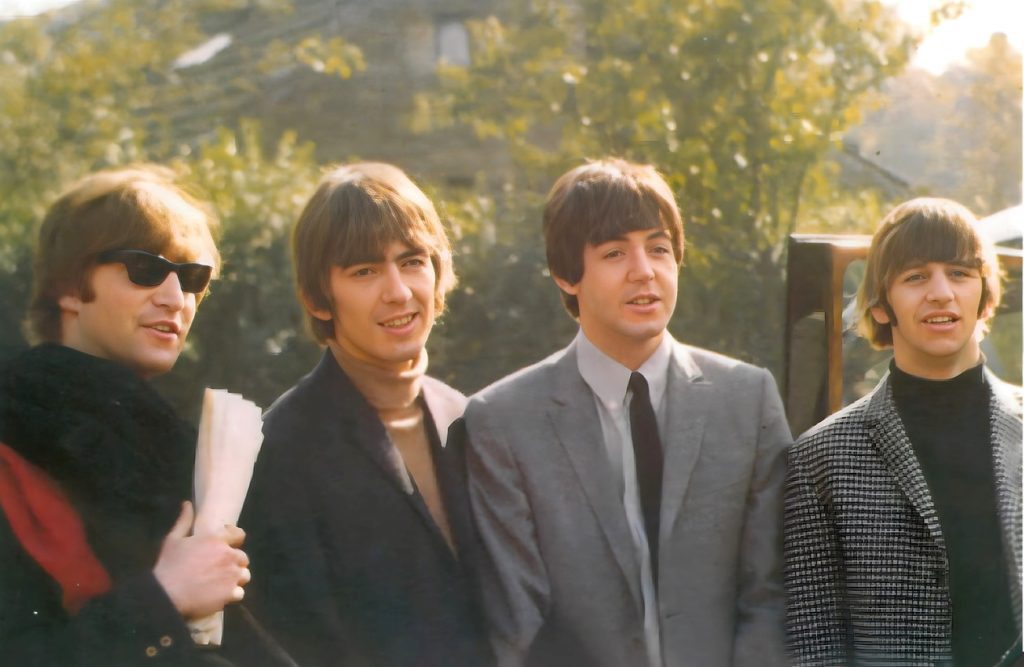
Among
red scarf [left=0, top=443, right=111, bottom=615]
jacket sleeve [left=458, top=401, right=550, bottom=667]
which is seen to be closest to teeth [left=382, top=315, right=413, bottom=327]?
jacket sleeve [left=458, top=401, right=550, bottom=667]

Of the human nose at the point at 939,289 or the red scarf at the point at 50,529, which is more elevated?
the human nose at the point at 939,289

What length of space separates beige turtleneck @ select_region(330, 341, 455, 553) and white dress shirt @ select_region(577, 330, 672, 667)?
56 centimetres

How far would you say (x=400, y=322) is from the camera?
3.75 m

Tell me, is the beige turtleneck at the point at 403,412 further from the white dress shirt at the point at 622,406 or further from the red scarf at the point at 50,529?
the red scarf at the point at 50,529

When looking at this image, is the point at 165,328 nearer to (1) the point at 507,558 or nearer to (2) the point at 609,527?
(1) the point at 507,558

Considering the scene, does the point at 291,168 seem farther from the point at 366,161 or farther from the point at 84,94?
the point at 84,94

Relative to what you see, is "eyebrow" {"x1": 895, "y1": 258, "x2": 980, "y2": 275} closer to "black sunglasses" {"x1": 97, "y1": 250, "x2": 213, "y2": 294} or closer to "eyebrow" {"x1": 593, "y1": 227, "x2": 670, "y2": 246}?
"eyebrow" {"x1": 593, "y1": 227, "x2": 670, "y2": 246}

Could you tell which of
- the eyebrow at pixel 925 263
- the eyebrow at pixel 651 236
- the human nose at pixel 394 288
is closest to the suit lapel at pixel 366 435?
the human nose at pixel 394 288

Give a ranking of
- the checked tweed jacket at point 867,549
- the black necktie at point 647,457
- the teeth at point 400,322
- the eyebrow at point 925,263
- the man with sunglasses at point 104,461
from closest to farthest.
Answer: the man with sunglasses at point 104,461 < the teeth at point 400,322 < the black necktie at point 647,457 < the checked tweed jacket at point 867,549 < the eyebrow at point 925,263

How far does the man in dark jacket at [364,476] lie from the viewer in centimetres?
368

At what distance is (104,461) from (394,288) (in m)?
0.99

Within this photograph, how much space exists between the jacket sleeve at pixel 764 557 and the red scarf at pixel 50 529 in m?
1.97

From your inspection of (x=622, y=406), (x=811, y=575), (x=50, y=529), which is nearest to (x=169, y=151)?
(x=50, y=529)

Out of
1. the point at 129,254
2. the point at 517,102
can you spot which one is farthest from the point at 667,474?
the point at 129,254
